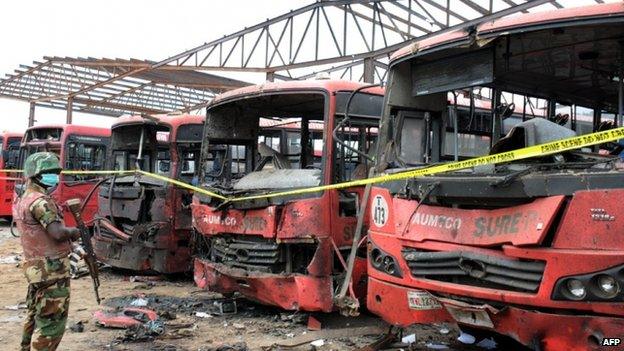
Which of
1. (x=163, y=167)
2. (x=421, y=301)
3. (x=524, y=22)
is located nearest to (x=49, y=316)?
(x=421, y=301)

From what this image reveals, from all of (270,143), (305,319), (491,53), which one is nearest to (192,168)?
(270,143)

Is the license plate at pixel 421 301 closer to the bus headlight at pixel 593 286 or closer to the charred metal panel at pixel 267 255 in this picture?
the bus headlight at pixel 593 286

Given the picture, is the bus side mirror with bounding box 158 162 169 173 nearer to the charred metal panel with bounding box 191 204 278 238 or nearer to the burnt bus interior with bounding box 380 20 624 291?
the charred metal panel with bounding box 191 204 278 238

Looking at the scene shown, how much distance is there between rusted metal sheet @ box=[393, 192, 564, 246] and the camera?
3.09 m

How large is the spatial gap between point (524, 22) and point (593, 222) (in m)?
1.43

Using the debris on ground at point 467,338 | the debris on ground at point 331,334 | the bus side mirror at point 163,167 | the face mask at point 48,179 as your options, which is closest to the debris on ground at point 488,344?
the debris on ground at point 467,338

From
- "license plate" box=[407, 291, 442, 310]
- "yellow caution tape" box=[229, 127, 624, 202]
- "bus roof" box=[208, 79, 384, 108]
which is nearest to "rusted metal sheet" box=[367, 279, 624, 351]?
"license plate" box=[407, 291, 442, 310]

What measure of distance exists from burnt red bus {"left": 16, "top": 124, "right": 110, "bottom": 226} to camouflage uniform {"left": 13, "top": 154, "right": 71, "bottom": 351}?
7.12m

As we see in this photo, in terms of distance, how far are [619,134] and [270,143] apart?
476 centimetres

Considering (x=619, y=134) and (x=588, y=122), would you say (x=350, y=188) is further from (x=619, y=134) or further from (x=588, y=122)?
(x=619, y=134)

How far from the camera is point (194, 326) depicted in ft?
19.3

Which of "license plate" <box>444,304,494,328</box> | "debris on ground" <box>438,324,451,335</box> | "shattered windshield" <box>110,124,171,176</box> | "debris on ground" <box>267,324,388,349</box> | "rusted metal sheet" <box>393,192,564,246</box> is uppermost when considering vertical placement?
"shattered windshield" <box>110,124,171,176</box>

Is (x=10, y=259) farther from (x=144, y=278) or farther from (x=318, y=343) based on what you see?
(x=318, y=343)

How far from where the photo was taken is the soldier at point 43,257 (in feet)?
13.5
